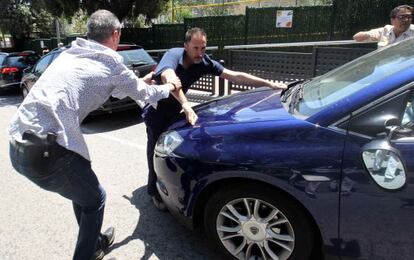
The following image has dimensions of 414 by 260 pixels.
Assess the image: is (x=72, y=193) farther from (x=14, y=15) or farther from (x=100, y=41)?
(x=14, y=15)

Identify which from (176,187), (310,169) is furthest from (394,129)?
(176,187)

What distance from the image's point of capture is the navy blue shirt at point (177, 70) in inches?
135

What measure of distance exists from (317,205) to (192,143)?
932mm

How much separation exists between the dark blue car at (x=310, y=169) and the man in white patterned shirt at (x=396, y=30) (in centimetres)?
218

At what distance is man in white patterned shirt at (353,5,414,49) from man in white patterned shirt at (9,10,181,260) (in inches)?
145

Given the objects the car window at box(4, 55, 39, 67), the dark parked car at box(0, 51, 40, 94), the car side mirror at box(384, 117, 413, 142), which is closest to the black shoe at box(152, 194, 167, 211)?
the car side mirror at box(384, 117, 413, 142)

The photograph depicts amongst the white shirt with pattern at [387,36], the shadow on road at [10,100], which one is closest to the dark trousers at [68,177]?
the white shirt with pattern at [387,36]

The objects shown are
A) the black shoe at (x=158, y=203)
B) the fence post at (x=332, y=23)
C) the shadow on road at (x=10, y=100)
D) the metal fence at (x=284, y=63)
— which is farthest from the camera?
the fence post at (x=332, y=23)

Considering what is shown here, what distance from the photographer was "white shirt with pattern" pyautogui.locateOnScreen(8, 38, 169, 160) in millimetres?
2193

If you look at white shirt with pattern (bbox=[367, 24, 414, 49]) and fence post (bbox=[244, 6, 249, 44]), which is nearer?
white shirt with pattern (bbox=[367, 24, 414, 49])

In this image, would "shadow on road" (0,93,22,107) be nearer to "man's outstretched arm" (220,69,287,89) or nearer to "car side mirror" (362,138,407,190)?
"man's outstretched arm" (220,69,287,89)

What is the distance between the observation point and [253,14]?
15.1 meters

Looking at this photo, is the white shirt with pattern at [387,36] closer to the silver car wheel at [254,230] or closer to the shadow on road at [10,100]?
the silver car wheel at [254,230]

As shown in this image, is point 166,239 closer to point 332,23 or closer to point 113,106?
point 113,106
